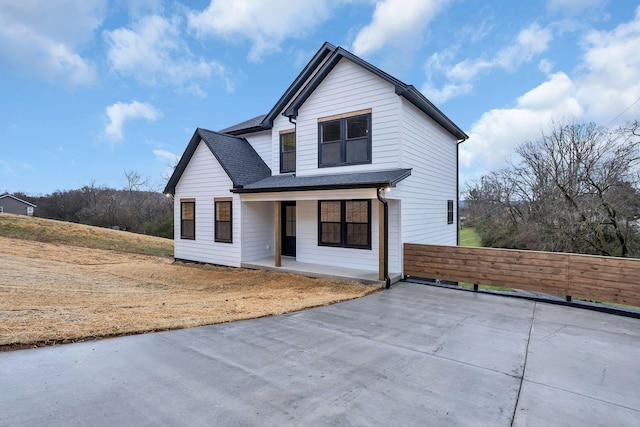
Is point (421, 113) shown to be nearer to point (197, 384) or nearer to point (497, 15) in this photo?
point (497, 15)

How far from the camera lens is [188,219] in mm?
13117

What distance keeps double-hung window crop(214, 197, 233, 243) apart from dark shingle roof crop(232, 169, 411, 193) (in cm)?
99

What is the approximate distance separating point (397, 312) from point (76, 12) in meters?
15.0

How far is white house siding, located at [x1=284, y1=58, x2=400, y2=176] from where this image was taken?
30.9ft

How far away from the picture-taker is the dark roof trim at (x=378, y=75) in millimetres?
9117

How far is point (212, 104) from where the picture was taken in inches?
1171

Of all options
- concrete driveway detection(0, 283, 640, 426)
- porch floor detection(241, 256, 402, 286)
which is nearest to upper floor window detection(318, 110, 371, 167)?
porch floor detection(241, 256, 402, 286)

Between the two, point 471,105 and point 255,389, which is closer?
point 255,389

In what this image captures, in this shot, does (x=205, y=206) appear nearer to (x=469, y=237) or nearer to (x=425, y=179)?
(x=425, y=179)

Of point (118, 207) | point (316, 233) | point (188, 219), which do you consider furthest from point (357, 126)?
point (118, 207)

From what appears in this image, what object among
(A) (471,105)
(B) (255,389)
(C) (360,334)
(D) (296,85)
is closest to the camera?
(B) (255,389)

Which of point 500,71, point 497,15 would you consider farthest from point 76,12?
point 500,71

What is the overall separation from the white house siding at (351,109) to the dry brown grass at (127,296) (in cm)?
385

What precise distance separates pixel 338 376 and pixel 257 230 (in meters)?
8.86
